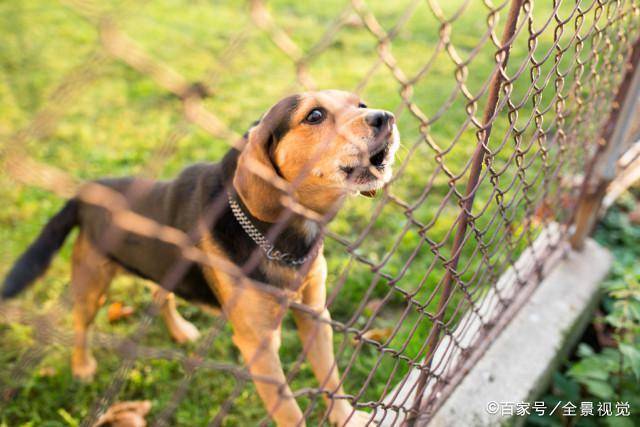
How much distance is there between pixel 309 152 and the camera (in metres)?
2.36

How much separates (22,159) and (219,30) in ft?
23.9

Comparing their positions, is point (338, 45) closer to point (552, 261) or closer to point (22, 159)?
point (552, 261)

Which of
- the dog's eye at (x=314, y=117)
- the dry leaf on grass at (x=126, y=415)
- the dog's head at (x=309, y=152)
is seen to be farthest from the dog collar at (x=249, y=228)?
the dry leaf on grass at (x=126, y=415)

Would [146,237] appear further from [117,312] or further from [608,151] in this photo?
[608,151]

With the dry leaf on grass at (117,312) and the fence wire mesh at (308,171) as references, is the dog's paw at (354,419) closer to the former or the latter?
the fence wire mesh at (308,171)

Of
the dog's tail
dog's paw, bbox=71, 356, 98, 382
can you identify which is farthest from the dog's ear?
dog's paw, bbox=71, 356, 98, 382

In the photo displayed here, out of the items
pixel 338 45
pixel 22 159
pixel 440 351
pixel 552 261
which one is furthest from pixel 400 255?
pixel 338 45

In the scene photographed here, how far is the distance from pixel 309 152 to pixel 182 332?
1677 millimetres

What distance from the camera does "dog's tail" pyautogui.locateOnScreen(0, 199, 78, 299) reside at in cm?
283

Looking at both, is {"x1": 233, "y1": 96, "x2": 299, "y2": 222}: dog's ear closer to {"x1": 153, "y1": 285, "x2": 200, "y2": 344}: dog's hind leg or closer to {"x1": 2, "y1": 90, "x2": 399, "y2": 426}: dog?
{"x1": 2, "y1": 90, "x2": 399, "y2": 426}: dog

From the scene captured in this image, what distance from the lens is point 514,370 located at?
266 centimetres

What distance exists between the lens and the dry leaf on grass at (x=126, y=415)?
8.91 feet

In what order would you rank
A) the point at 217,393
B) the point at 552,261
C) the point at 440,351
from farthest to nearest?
the point at 552,261 < the point at 217,393 < the point at 440,351

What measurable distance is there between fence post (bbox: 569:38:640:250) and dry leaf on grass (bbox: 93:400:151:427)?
2.71 m
